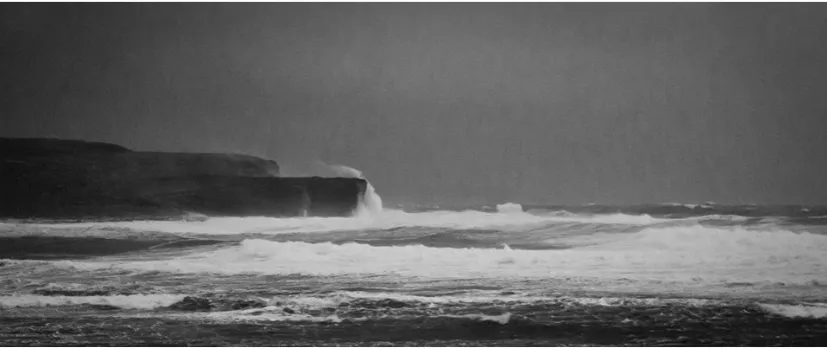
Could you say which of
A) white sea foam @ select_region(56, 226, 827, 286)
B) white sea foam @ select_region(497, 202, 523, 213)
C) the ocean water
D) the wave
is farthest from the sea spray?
white sea foam @ select_region(497, 202, 523, 213)

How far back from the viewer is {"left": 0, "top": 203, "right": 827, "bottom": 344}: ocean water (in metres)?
3.44

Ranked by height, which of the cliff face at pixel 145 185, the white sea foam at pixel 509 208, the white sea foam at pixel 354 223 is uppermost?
the cliff face at pixel 145 185

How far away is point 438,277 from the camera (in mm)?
3605

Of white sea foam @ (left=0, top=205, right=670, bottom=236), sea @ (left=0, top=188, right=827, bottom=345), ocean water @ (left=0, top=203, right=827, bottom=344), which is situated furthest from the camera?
white sea foam @ (left=0, top=205, right=670, bottom=236)

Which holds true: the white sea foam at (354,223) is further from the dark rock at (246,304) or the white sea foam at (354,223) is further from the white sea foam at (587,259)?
the dark rock at (246,304)

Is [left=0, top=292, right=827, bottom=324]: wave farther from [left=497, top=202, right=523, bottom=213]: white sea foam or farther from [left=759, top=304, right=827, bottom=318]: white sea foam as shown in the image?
[left=497, top=202, right=523, bottom=213]: white sea foam

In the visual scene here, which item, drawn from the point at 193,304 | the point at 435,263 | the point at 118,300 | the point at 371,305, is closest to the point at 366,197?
the point at 435,263

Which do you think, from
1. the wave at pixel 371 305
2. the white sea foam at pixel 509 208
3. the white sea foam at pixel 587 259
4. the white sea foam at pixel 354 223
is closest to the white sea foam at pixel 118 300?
the wave at pixel 371 305

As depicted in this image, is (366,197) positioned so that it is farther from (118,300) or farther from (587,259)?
(118,300)

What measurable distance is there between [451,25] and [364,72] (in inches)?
20.8

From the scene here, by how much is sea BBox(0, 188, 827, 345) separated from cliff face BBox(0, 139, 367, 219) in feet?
0.26

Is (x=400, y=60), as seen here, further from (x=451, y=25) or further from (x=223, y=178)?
(x=223, y=178)

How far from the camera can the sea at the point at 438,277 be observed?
332cm

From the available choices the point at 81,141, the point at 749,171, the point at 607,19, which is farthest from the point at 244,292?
the point at 749,171
